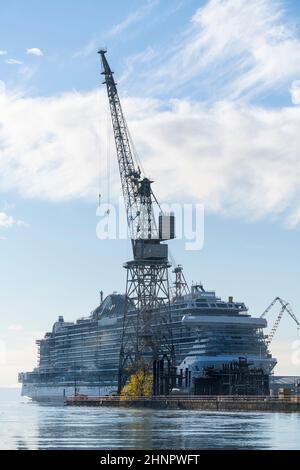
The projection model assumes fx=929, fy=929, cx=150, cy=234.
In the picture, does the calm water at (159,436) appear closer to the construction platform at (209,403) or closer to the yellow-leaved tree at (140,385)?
the construction platform at (209,403)

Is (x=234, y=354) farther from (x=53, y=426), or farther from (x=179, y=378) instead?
(x=53, y=426)

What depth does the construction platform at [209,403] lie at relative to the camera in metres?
127

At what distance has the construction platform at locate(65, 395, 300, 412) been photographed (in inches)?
5010

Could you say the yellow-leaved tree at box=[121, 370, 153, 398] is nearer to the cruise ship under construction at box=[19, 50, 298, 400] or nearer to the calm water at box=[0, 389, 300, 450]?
the cruise ship under construction at box=[19, 50, 298, 400]

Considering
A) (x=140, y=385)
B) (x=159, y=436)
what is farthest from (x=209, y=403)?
(x=159, y=436)

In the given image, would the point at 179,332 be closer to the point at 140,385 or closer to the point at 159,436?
the point at 140,385

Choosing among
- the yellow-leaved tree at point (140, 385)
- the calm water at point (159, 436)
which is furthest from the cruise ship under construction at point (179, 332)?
the calm water at point (159, 436)

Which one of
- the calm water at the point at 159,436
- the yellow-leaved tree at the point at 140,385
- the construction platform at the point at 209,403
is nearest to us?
the calm water at the point at 159,436

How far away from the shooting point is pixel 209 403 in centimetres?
14312

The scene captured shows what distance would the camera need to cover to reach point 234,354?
181250 mm

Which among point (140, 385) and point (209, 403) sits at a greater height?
point (140, 385)
